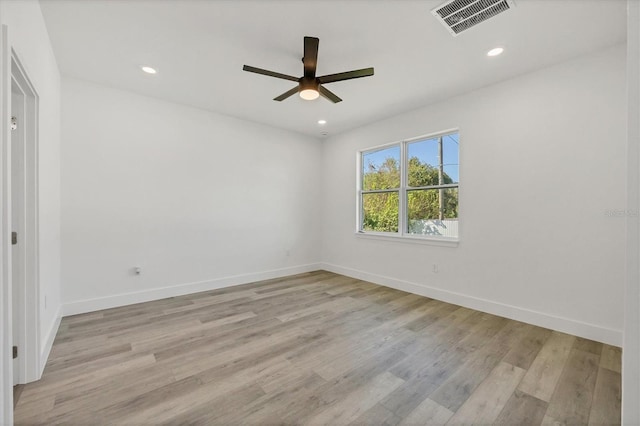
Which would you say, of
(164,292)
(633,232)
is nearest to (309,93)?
(633,232)

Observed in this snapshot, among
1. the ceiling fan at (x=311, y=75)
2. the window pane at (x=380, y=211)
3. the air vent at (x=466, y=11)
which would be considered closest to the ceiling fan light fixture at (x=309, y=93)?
the ceiling fan at (x=311, y=75)

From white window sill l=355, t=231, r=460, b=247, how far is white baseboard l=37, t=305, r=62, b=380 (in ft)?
13.5

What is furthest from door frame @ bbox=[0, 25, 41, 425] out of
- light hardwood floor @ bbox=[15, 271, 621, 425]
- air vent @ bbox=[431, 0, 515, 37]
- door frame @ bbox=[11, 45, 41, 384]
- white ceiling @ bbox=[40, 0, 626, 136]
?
air vent @ bbox=[431, 0, 515, 37]

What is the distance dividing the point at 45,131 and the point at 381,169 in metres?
4.25

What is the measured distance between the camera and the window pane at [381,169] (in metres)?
4.54

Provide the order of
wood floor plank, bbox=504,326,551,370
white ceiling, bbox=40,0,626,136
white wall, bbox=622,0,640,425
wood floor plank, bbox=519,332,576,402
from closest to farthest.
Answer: white wall, bbox=622,0,640,425 → wood floor plank, bbox=519,332,576,402 → white ceiling, bbox=40,0,626,136 → wood floor plank, bbox=504,326,551,370

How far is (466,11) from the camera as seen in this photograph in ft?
6.79

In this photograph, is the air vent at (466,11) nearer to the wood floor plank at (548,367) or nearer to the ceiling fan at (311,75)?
the ceiling fan at (311,75)

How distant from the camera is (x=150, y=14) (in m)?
2.13

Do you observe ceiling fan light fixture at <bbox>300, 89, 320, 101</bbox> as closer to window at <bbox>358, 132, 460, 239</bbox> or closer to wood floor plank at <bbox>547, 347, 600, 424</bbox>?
window at <bbox>358, 132, 460, 239</bbox>

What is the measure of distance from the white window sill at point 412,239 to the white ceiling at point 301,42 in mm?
1971

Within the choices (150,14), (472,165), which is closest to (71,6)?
(150,14)

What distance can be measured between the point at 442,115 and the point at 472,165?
0.84 m

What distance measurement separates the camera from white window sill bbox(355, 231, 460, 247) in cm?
367
